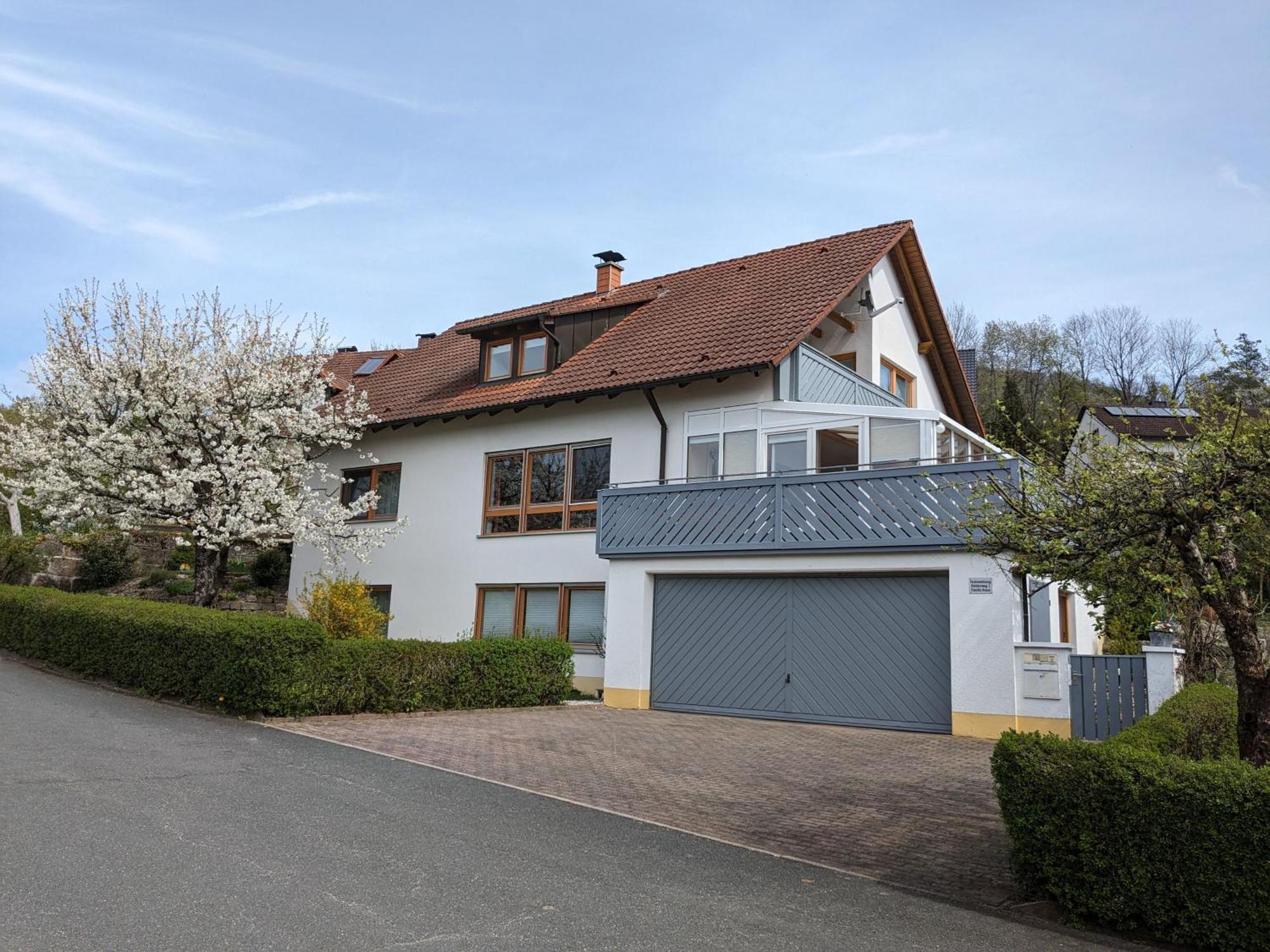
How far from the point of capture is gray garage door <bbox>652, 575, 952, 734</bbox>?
14.3 meters

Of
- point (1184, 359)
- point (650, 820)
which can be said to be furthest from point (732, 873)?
point (1184, 359)

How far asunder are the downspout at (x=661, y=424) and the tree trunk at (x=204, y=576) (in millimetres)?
8878

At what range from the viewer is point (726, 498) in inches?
637

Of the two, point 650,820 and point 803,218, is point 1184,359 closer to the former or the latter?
point 803,218

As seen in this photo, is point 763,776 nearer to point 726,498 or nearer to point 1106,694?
point 1106,694

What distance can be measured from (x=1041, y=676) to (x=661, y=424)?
25.0 feet

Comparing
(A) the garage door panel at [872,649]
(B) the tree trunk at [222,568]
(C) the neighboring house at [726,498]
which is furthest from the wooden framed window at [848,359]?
(B) the tree trunk at [222,568]

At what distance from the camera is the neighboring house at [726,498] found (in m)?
14.4

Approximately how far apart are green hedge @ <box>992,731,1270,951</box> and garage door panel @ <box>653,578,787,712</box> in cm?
917

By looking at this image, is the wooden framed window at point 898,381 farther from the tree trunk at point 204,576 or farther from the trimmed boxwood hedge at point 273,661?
the tree trunk at point 204,576

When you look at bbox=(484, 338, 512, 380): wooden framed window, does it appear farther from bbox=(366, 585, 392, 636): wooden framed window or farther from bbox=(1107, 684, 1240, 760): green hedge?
bbox=(1107, 684, 1240, 760): green hedge

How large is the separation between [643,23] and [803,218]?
1231 cm

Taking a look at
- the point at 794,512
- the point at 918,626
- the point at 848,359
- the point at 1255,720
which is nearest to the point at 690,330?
the point at 848,359

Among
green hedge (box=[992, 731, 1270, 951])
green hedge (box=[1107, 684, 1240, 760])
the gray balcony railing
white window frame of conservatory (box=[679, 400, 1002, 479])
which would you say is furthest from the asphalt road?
white window frame of conservatory (box=[679, 400, 1002, 479])
